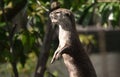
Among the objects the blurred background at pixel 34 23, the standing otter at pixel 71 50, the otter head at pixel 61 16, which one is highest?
the otter head at pixel 61 16

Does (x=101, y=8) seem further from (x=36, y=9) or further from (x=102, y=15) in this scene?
(x=36, y=9)

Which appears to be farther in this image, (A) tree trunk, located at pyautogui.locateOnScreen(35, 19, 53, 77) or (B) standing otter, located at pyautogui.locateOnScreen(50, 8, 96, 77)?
(A) tree trunk, located at pyautogui.locateOnScreen(35, 19, 53, 77)

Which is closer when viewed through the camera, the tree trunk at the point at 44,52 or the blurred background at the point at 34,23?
the tree trunk at the point at 44,52

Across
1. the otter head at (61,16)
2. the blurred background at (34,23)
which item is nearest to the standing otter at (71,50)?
the otter head at (61,16)

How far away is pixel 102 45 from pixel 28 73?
3.39 m

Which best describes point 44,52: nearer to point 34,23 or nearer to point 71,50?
point 34,23

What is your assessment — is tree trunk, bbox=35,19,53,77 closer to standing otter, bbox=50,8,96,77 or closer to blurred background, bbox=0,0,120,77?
blurred background, bbox=0,0,120,77

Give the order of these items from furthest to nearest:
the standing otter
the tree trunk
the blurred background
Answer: the blurred background, the tree trunk, the standing otter

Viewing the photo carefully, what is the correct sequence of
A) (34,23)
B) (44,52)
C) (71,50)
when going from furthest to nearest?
(34,23) < (44,52) < (71,50)

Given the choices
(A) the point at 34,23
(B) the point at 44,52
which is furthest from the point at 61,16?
(A) the point at 34,23

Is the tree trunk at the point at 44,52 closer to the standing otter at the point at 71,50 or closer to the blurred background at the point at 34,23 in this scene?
the blurred background at the point at 34,23

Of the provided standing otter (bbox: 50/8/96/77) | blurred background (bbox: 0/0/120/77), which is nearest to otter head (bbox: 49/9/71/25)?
standing otter (bbox: 50/8/96/77)

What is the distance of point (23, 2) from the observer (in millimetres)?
2826

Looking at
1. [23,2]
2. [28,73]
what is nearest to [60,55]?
[23,2]
